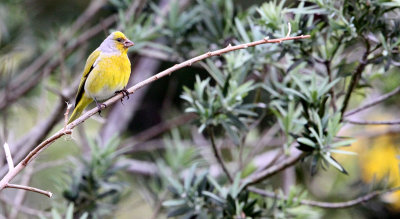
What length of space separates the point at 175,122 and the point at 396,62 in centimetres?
216

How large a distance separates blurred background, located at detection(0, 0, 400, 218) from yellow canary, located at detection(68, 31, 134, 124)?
0.33 metres

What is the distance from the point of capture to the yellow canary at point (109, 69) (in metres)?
3.22

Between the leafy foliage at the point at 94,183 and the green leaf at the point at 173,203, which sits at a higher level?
the leafy foliage at the point at 94,183

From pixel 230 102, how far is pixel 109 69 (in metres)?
0.79

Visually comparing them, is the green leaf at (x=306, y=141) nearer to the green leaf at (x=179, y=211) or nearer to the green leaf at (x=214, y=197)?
the green leaf at (x=214, y=197)

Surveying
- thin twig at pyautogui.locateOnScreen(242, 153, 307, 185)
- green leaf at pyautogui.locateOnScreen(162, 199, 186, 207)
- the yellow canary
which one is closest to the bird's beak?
the yellow canary

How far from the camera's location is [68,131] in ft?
5.70

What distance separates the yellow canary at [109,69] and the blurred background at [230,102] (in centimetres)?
33

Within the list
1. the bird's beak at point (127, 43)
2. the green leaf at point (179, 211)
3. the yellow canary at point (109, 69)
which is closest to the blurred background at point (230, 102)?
the green leaf at point (179, 211)

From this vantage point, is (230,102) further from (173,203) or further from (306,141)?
(173,203)

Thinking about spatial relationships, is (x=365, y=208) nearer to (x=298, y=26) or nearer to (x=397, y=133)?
(x=397, y=133)

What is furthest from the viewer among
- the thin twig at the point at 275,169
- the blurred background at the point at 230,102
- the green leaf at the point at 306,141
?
the thin twig at the point at 275,169

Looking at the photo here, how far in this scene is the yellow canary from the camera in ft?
10.6

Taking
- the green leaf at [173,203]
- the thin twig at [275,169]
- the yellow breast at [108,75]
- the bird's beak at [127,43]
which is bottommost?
the thin twig at [275,169]
